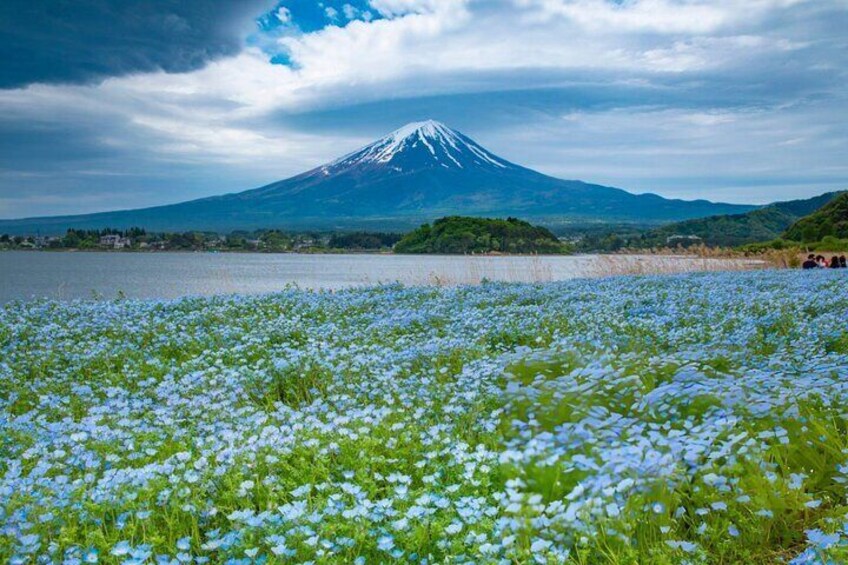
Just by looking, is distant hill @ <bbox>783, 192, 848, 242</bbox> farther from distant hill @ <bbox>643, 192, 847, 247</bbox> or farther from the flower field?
the flower field

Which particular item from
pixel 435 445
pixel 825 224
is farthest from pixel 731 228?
pixel 435 445

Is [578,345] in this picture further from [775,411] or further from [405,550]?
[405,550]

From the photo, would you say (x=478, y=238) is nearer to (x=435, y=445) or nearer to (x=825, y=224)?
(x=825, y=224)

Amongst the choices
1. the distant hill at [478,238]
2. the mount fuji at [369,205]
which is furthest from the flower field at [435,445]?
the mount fuji at [369,205]

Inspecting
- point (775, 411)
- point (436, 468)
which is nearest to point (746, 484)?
point (775, 411)

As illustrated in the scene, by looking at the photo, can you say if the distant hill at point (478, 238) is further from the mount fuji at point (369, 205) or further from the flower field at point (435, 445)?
the mount fuji at point (369, 205)

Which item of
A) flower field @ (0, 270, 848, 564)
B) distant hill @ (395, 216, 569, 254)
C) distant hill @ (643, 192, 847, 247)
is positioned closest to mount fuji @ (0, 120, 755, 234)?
distant hill @ (643, 192, 847, 247)
